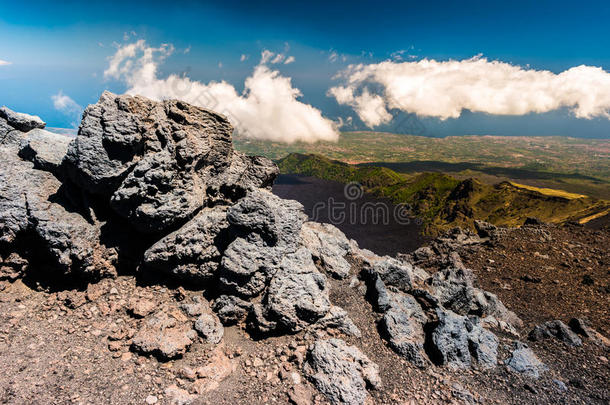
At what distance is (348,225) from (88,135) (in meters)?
126

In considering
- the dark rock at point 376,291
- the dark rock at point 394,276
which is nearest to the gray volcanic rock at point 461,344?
the dark rock at point 376,291

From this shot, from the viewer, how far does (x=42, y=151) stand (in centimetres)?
1398

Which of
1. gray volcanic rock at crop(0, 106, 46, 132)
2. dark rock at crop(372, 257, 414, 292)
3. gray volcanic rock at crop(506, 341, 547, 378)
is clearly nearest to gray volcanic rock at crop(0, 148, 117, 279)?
gray volcanic rock at crop(0, 106, 46, 132)

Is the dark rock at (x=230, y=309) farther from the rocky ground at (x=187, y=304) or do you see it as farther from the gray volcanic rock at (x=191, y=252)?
the gray volcanic rock at (x=191, y=252)

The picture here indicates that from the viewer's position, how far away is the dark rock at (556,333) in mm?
15914

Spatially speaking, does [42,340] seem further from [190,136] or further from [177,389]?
[190,136]

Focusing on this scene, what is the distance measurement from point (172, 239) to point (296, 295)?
6.78 meters

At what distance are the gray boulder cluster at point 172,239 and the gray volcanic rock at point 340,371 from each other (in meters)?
0.06

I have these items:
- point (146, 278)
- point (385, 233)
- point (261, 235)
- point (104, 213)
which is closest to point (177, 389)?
point (146, 278)

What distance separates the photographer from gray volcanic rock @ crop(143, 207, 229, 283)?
13.0m

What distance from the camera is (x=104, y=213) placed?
13.6 m

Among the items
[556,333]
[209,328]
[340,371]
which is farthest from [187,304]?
[556,333]

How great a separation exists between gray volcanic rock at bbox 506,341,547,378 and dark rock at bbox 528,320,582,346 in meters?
3.29

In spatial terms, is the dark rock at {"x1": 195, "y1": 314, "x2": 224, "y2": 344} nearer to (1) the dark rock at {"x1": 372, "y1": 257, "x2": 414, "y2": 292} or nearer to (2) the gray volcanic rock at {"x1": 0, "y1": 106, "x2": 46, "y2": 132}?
(1) the dark rock at {"x1": 372, "y1": 257, "x2": 414, "y2": 292}
